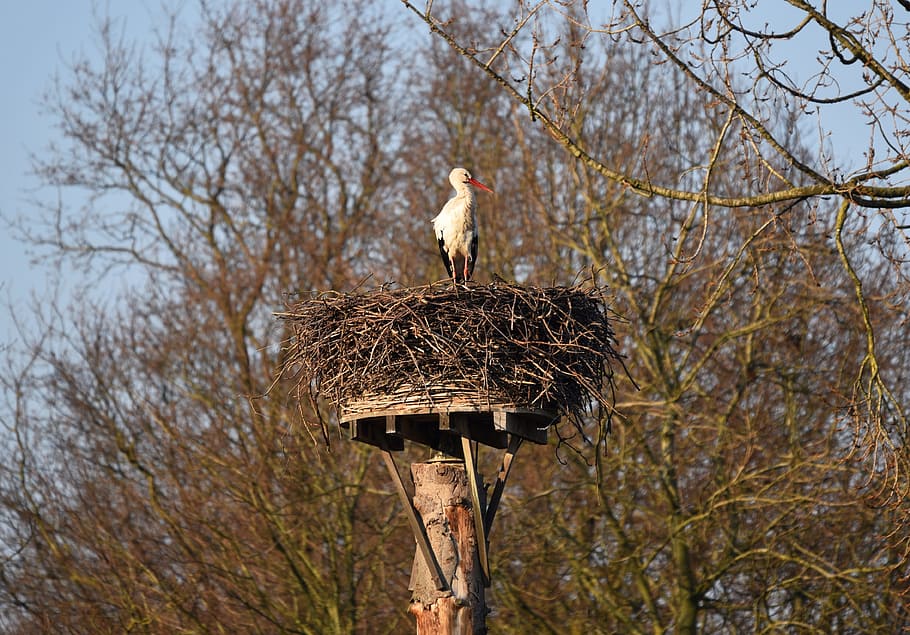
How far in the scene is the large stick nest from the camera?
6.15m

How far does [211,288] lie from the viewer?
16.8 metres

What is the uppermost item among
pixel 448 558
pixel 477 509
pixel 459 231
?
pixel 459 231

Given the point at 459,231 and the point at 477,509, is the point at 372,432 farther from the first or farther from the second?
the point at 459,231

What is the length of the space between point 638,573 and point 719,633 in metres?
1.34

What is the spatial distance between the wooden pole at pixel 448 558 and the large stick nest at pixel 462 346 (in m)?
0.44

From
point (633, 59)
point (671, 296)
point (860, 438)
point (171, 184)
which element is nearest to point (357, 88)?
point (171, 184)

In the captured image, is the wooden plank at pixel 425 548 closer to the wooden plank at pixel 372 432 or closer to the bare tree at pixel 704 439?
the wooden plank at pixel 372 432

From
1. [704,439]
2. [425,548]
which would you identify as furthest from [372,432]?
[704,439]

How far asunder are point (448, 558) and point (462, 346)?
0.97 meters

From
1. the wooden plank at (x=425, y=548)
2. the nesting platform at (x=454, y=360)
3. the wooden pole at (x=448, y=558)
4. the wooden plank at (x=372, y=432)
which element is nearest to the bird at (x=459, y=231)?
the nesting platform at (x=454, y=360)

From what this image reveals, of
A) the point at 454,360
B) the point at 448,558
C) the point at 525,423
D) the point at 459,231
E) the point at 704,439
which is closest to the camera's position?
the point at 454,360

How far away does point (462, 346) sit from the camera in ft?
20.2

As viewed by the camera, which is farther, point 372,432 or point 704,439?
point 704,439

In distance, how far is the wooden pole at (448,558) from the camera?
6070mm
